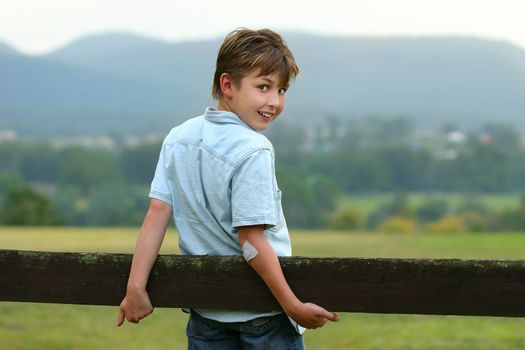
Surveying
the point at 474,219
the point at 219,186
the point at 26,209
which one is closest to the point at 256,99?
the point at 219,186

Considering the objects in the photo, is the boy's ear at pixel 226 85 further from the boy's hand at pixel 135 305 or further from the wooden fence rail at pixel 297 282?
the boy's hand at pixel 135 305

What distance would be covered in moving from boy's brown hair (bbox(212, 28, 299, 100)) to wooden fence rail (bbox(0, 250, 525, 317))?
533mm

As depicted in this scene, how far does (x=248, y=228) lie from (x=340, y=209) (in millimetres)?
121274

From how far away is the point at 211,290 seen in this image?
2.78 metres

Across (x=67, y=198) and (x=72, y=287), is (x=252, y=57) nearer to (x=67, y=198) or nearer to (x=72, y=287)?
(x=72, y=287)

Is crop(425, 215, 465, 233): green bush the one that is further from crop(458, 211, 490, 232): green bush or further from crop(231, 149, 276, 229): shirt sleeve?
crop(231, 149, 276, 229): shirt sleeve

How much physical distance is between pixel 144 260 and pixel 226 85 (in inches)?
21.8

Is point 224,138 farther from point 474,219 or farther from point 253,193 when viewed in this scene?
point 474,219

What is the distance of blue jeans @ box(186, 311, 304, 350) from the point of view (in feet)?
9.30

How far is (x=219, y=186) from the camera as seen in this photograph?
2768mm

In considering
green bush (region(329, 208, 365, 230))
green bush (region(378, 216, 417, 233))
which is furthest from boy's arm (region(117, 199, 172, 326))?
green bush (region(329, 208, 365, 230))

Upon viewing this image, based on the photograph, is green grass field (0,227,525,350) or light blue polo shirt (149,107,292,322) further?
green grass field (0,227,525,350)

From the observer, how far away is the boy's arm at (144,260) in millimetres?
2771

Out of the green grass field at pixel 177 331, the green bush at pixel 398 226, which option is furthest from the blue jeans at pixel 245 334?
the green bush at pixel 398 226
